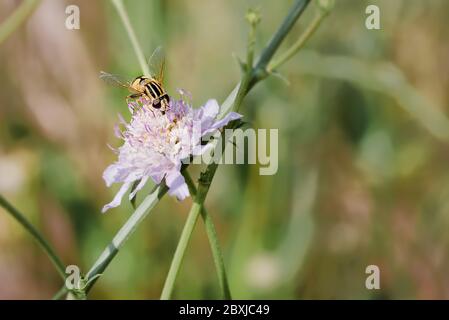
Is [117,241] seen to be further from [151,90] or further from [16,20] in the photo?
[16,20]

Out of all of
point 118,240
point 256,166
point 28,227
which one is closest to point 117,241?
point 118,240

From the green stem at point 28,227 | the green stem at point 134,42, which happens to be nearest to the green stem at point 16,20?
the green stem at point 134,42

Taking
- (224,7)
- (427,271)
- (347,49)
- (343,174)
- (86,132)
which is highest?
(224,7)

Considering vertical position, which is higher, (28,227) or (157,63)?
(157,63)

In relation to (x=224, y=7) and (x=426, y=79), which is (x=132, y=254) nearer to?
(x=224, y=7)

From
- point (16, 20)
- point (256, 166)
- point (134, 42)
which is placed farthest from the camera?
point (256, 166)

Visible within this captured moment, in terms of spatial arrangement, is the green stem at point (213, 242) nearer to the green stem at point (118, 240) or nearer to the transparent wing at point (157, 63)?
the green stem at point (118, 240)
